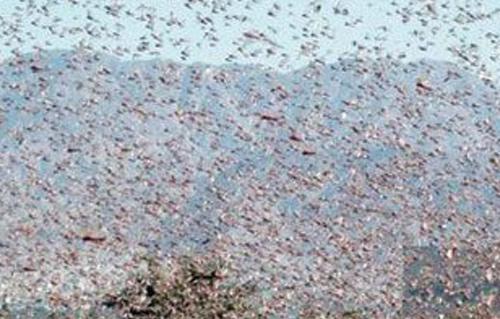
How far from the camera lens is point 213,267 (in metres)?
86.8

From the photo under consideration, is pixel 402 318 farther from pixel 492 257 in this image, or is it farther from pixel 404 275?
pixel 492 257

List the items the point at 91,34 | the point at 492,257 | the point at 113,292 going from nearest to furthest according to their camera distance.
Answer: the point at 91,34, the point at 113,292, the point at 492,257

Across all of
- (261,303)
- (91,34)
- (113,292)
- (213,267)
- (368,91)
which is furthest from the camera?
(113,292)

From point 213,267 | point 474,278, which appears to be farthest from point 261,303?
point 474,278

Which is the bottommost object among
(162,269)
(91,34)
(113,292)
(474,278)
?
(474,278)

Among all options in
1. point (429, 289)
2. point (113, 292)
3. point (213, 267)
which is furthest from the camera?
point (429, 289)

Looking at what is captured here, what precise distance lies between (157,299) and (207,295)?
10.3ft

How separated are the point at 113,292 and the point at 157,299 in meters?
16.7

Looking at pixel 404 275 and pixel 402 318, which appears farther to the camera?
pixel 404 275

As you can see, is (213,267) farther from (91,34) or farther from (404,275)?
(404,275)

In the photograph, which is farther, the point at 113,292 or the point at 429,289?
the point at 429,289

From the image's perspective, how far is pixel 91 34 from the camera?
56531mm

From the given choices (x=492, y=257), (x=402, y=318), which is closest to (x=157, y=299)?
(x=492, y=257)

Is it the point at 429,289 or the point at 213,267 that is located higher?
the point at 213,267
